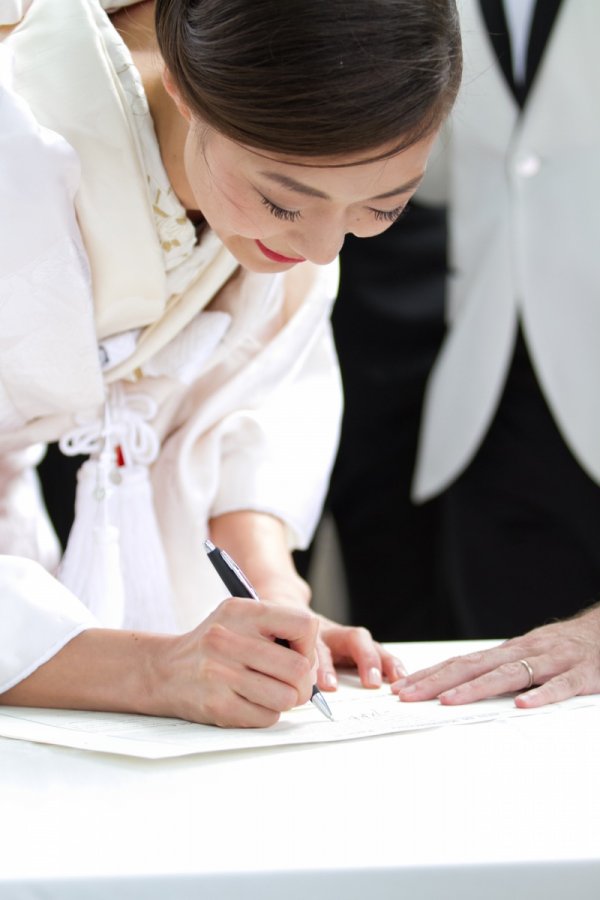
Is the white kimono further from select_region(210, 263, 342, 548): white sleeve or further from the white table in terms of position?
the white table

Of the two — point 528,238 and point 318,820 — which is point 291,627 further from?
point 528,238

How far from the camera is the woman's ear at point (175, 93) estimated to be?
2.90ft

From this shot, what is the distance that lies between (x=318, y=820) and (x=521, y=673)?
299 millimetres

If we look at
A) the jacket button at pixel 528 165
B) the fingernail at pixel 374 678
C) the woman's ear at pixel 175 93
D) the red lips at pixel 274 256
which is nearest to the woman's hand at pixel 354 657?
the fingernail at pixel 374 678

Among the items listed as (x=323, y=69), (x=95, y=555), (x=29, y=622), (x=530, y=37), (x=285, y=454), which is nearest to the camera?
(x=323, y=69)

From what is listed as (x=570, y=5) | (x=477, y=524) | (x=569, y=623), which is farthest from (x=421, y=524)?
(x=569, y=623)

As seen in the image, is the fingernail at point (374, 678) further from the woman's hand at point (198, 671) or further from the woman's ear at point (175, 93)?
the woman's ear at point (175, 93)

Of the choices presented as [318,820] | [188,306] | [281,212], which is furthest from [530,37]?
[318,820]

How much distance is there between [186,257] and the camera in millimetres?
1035

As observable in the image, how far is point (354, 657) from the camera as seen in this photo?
3.21ft

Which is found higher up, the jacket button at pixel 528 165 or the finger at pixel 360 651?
the jacket button at pixel 528 165

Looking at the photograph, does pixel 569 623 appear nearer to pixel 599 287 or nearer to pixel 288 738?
pixel 288 738

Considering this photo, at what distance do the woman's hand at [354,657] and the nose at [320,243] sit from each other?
0.31m

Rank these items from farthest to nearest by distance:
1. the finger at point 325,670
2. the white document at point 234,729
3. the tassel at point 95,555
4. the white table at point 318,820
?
the tassel at point 95,555, the finger at point 325,670, the white document at point 234,729, the white table at point 318,820
